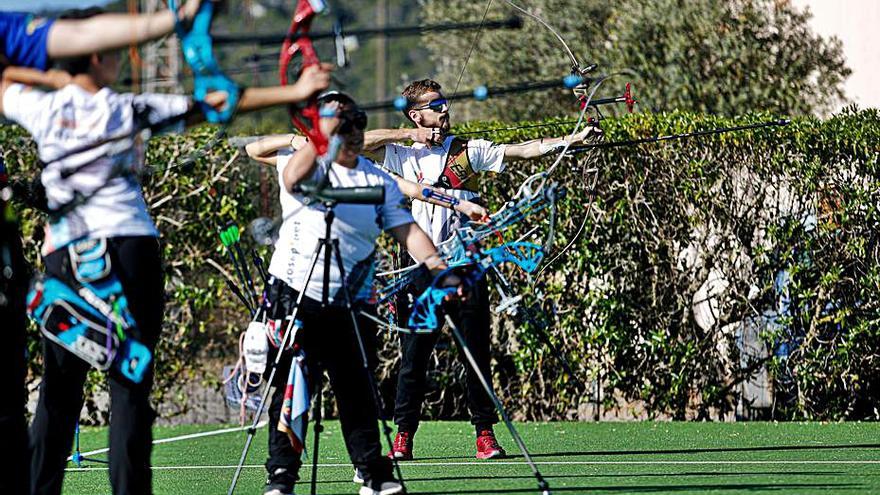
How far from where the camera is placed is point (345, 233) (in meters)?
5.99

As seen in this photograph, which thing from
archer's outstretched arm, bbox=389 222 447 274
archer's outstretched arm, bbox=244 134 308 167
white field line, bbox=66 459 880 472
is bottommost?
white field line, bbox=66 459 880 472

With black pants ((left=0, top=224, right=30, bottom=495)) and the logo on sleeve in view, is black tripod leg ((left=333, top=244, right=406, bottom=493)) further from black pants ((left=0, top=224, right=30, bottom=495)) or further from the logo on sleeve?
the logo on sleeve

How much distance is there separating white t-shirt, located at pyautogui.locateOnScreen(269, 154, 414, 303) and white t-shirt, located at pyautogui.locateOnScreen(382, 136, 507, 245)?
170cm

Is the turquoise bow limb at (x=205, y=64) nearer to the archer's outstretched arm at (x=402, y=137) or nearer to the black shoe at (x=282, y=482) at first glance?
the black shoe at (x=282, y=482)

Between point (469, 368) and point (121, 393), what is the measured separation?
319 centimetres

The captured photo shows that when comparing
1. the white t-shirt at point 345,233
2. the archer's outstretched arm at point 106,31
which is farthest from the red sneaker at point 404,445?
the archer's outstretched arm at point 106,31

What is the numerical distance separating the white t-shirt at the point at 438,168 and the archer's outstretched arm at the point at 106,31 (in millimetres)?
3021

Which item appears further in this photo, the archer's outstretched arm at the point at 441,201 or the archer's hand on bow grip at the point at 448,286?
the archer's outstretched arm at the point at 441,201

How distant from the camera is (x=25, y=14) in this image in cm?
507

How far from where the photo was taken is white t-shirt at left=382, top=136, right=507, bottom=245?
307 inches

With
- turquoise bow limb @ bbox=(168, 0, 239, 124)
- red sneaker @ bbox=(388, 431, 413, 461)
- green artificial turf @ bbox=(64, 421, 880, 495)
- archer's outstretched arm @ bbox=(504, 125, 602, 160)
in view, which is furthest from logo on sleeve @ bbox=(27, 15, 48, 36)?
red sneaker @ bbox=(388, 431, 413, 461)

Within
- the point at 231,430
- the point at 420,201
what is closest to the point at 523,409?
the point at 231,430

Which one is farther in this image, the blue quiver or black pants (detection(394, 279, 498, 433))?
black pants (detection(394, 279, 498, 433))

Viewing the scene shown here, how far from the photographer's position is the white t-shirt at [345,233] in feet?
19.6
